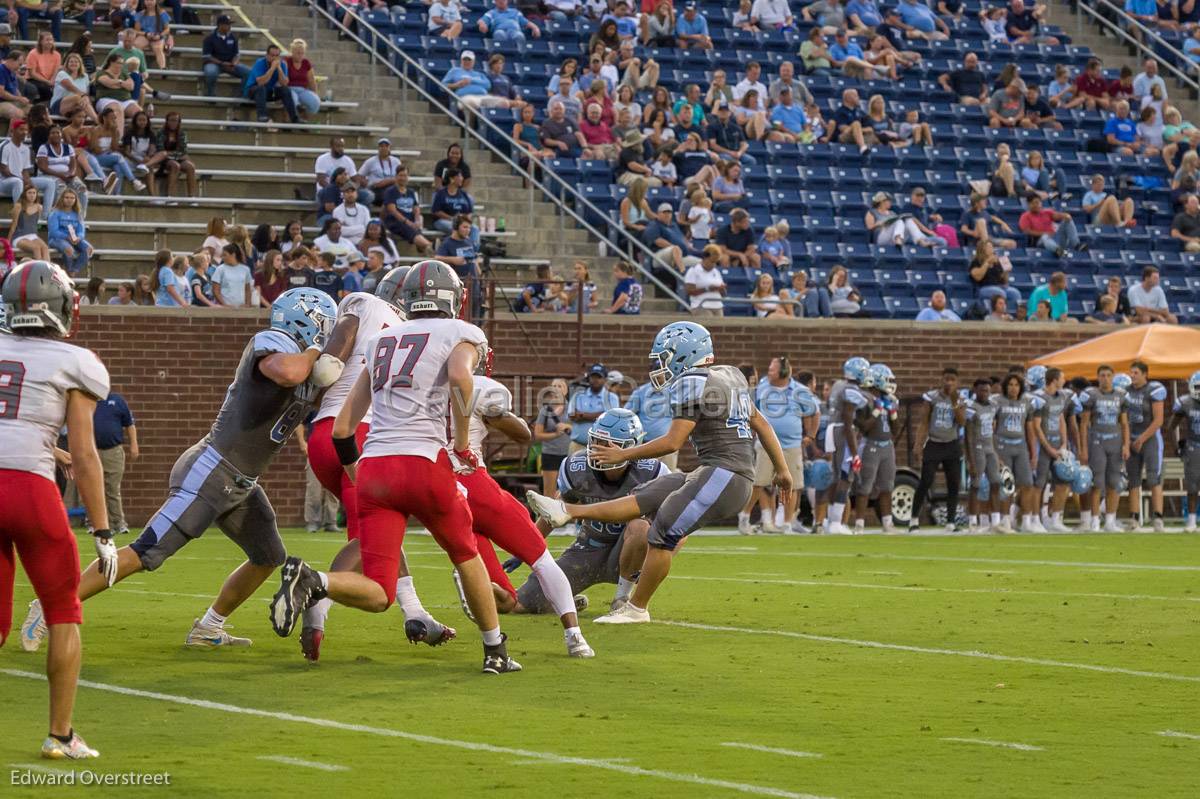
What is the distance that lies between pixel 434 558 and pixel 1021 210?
14.4m

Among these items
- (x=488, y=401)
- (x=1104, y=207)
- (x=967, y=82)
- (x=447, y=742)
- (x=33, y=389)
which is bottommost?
(x=447, y=742)

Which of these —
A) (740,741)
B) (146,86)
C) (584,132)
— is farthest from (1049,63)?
(740,741)

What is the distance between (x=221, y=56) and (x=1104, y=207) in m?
13.2

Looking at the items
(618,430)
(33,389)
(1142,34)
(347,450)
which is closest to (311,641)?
(347,450)

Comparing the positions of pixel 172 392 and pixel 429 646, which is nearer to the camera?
pixel 429 646

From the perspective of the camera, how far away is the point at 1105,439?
22625 millimetres

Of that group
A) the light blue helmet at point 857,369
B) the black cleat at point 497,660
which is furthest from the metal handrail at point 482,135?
the black cleat at point 497,660

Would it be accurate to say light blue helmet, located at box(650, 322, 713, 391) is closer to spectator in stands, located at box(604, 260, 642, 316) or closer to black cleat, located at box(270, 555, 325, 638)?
black cleat, located at box(270, 555, 325, 638)

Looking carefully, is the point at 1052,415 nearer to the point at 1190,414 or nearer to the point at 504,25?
the point at 1190,414

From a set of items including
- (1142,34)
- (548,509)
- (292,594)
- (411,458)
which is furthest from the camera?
(1142,34)

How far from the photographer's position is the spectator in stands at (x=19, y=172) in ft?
72.3

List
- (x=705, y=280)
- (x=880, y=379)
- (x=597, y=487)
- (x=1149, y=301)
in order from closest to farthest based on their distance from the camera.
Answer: (x=597, y=487)
(x=880, y=379)
(x=705, y=280)
(x=1149, y=301)

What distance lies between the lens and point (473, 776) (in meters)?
6.60

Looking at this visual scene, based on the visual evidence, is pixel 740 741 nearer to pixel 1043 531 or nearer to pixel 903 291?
→ pixel 1043 531
